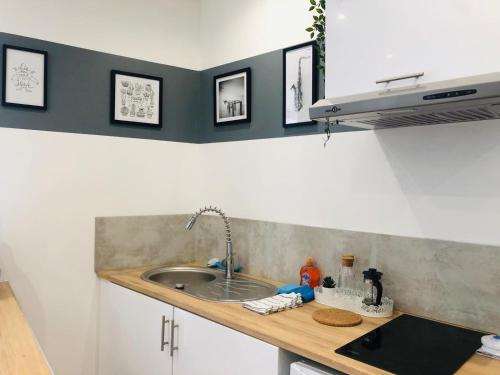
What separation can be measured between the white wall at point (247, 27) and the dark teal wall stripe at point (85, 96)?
31 centimetres

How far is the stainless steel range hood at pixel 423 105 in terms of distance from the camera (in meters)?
1.15

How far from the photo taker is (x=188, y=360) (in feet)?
5.98

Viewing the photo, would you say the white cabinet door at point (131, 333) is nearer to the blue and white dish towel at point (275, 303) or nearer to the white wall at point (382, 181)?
the blue and white dish towel at point (275, 303)

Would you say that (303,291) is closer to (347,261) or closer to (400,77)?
(347,261)

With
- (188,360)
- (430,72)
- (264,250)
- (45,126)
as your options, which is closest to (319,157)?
(264,250)

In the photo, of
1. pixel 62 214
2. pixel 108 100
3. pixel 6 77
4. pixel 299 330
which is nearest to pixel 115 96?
pixel 108 100

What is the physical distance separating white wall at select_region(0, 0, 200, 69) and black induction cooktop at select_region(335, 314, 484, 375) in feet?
6.90

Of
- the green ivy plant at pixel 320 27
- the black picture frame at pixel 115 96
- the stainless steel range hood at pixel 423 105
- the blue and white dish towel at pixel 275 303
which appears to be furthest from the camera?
the black picture frame at pixel 115 96

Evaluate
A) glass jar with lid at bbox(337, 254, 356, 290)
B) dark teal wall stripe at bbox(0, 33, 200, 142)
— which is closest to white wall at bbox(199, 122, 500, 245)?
glass jar with lid at bbox(337, 254, 356, 290)

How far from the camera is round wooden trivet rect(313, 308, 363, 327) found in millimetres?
1562

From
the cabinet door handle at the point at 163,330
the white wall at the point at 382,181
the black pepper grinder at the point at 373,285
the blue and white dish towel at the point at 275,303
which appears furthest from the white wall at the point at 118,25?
the black pepper grinder at the point at 373,285

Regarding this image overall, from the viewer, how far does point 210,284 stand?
7.31 feet

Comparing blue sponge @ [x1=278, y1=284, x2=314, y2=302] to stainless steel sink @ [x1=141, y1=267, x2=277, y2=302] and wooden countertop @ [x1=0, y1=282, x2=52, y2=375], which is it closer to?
stainless steel sink @ [x1=141, y1=267, x2=277, y2=302]

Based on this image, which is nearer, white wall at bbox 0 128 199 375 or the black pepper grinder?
the black pepper grinder
